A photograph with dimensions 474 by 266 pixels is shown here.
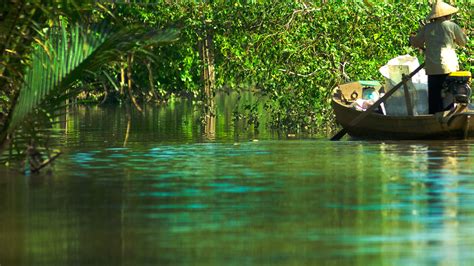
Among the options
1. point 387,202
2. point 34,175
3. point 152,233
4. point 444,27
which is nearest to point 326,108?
point 444,27

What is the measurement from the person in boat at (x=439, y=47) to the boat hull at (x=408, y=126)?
0.34m

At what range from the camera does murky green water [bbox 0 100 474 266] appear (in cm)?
1041

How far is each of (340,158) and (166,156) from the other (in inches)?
103

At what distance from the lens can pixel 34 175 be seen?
16953 millimetres

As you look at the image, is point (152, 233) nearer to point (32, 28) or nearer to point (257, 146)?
point (32, 28)

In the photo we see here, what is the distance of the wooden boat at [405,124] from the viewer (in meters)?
23.2

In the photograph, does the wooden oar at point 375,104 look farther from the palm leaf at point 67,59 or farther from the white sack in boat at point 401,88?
the palm leaf at point 67,59

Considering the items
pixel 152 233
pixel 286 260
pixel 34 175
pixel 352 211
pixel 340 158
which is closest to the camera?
pixel 286 260

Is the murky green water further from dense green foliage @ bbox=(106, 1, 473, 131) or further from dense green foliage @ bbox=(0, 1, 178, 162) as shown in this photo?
dense green foliage @ bbox=(106, 1, 473, 131)

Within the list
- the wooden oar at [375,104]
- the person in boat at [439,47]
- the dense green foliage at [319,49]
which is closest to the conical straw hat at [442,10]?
the person in boat at [439,47]

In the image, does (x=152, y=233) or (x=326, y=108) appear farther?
(x=326, y=108)

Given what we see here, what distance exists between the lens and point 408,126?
2388cm

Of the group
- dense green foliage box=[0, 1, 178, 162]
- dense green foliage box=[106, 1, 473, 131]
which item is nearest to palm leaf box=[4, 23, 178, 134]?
dense green foliage box=[0, 1, 178, 162]

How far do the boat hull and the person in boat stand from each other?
1.12 feet
